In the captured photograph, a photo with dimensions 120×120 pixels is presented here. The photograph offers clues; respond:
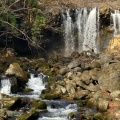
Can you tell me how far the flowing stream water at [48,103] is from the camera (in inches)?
681

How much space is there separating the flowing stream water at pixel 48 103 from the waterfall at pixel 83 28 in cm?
1686

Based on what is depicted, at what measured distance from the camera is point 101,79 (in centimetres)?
2362

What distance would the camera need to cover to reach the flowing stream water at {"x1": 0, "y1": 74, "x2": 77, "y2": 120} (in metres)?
17.3

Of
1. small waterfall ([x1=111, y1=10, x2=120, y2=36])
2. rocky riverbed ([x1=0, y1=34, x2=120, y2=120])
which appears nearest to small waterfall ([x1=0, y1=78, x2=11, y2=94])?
rocky riverbed ([x1=0, y1=34, x2=120, y2=120])

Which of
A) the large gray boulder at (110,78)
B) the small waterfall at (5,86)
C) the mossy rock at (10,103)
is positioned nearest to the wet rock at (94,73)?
the large gray boulder at (110,78)

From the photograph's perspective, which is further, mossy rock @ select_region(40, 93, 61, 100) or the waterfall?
the waterfall

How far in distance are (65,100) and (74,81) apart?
353 centimetres

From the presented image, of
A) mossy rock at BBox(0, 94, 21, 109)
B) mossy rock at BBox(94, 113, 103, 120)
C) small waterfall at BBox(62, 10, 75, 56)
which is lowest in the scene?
mossy rock at BBox(94, 113, 103, 120)

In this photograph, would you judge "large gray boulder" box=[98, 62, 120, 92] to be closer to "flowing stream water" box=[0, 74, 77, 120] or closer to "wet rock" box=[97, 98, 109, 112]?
"wet rock" box=[97, 98, 109, 112]

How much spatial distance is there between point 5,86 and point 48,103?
19.3 feet

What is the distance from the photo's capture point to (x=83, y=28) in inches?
1708

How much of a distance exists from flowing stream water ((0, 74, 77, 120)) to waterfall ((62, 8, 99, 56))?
16.9 metres

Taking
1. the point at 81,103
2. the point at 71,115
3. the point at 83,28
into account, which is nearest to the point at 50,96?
the point at 81,103

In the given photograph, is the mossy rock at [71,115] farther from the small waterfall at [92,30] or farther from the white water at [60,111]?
the small waterfall at [92,30]
